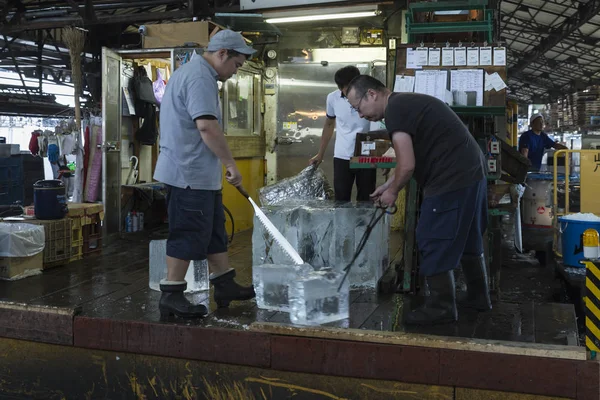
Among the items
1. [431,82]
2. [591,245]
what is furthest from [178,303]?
[591,245]

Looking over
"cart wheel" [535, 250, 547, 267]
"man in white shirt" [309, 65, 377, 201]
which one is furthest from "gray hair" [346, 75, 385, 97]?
"cart wheel" [535, 250, 547, 267]

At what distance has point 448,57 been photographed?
184 inches

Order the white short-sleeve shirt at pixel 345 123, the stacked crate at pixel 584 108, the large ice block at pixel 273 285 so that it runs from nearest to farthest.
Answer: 1. the large ice block at pixel 273 285
2. the white short-sleeve shirt at pixel 345 123
3. the stacked crate at pixel 584 108

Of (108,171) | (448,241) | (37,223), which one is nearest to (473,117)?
(448,241)

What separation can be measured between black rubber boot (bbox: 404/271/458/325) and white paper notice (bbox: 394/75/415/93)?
4.95 ft

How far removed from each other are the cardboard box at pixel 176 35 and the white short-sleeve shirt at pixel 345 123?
2.52 meters

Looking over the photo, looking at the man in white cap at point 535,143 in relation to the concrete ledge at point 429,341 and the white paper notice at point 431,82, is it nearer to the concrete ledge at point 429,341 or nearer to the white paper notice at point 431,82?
the white paper notice at point 431,82

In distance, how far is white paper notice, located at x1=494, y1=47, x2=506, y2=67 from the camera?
4543 millimetres

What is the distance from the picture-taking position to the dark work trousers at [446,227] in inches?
146

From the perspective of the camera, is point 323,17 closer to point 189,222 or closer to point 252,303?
point 252,303

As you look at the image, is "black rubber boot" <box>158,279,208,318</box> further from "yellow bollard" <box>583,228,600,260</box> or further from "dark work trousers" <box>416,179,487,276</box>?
"yellow bollard" <box>583,228,600,260</box>

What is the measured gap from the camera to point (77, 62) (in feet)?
28.0

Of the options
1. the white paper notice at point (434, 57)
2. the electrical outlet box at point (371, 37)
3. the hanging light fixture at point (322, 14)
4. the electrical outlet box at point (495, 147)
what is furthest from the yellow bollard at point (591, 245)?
the electrical outlet box at point (371, 37)

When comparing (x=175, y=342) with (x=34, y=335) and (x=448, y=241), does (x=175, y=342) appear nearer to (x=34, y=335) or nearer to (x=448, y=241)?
(x=34, y=335)
